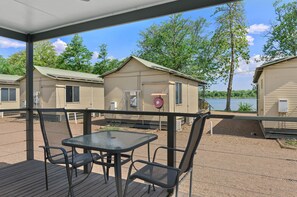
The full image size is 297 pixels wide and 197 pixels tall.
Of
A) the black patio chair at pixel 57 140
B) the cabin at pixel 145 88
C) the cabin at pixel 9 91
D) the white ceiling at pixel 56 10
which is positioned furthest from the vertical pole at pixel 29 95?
the cabin at pixel 9 91

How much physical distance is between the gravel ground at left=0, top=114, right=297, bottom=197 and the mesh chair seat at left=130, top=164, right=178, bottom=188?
36.1 inches

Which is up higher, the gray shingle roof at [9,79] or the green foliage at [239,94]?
the gray shingle roof at [9,79]

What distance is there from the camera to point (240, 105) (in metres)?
12.9

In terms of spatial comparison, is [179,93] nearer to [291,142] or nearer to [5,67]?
[291,142]

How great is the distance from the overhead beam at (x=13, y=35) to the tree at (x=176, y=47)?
37.5 ft

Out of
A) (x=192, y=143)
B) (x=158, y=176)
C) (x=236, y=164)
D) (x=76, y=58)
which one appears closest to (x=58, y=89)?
(x=76, y=58)

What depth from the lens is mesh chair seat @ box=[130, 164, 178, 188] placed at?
1578 millimetres

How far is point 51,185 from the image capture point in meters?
2.42

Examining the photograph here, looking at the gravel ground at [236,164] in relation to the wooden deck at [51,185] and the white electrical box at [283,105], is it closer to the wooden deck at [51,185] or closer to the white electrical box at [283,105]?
the wooden deck at [51,185]

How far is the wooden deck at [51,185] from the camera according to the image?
222 cm

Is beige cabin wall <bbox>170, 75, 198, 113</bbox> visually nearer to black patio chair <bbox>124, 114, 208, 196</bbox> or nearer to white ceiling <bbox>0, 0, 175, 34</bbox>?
white ceiling <bbox>0, 0, 175, 34</bbox>

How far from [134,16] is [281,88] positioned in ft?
25.6

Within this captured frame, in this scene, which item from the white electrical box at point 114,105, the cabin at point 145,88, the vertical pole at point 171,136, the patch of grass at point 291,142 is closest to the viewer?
the vertical pole at point 171,136

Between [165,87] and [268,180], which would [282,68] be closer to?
[165,87]
